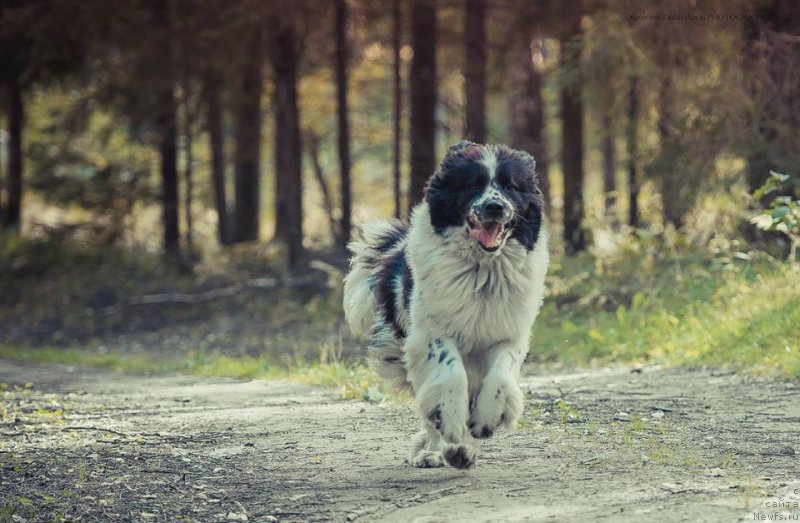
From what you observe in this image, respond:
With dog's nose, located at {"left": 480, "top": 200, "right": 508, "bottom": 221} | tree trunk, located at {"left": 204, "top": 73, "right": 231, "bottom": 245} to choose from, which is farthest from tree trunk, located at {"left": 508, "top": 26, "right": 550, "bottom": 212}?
dog's nose, located at {"left": 480, "top": 200, "right": 508, "bottom": 221}

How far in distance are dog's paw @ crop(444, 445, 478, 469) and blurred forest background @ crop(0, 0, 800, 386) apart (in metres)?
4.57

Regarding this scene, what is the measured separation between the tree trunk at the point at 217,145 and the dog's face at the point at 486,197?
52.1ft

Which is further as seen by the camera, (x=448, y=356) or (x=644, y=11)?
(x=644, y=11)

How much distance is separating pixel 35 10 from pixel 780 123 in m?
14.7

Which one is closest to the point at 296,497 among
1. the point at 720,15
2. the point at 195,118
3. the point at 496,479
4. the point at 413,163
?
the point at 496,479

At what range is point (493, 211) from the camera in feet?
21.0

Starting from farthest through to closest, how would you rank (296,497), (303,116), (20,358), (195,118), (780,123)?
(303,116), (195,118), (20,358), (780,123), (296,497)

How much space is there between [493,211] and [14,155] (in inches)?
948

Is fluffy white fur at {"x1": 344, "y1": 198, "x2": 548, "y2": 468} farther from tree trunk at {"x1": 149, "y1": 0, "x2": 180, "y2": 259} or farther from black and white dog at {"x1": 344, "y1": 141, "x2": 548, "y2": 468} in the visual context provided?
tree trunk at {"x1": 149, "y1": 0, "x2": 180, "y2": 259}

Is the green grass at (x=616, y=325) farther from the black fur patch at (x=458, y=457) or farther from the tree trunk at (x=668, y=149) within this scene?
the black fur patch at (x=458, y=457)

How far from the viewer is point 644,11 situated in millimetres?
15398

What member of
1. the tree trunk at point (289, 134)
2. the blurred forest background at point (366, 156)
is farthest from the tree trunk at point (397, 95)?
the tree trunk at point (289, 134)

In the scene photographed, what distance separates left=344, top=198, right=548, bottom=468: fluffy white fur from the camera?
6289 mm

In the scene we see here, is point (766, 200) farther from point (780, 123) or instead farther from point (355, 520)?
point (355, 520)
